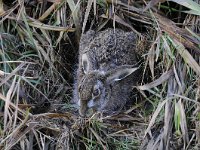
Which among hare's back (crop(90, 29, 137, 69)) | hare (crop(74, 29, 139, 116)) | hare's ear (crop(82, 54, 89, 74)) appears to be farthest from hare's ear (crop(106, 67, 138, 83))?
hare's ear (crop(82, 54, 89, 74))

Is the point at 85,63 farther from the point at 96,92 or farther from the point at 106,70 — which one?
the point at 96,92

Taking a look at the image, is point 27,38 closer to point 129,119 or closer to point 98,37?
point 98,37

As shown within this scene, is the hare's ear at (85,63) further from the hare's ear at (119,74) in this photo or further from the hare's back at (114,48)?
A: the hare's ear at (119,74)

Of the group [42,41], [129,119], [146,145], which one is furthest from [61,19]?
[146,145]

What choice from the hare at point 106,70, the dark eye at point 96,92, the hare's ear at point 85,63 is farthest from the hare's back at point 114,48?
the dark eye at point 96,92

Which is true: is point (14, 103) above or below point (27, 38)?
below
